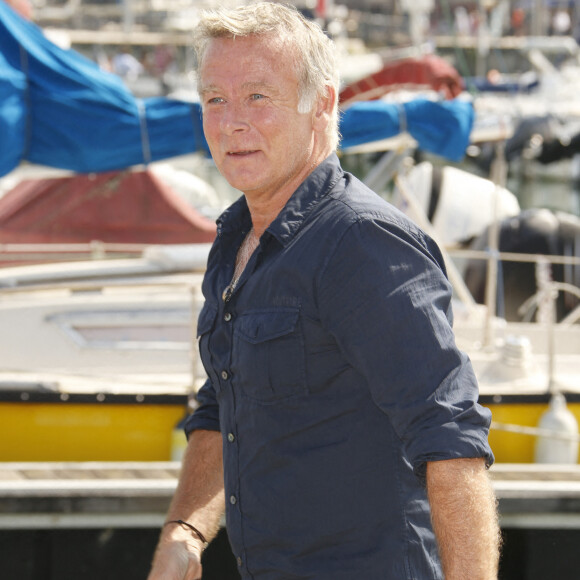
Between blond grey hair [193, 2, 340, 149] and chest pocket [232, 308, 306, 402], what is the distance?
372mm

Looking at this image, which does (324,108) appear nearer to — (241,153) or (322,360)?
(241,153)

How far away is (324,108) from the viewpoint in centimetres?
152

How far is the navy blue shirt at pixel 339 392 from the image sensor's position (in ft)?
4.17

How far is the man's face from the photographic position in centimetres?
145

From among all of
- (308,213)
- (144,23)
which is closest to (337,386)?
(308,213)

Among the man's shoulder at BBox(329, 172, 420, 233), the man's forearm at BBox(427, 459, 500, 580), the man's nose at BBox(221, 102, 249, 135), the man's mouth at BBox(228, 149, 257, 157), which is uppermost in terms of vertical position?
the man's nose at BBox(221, 102, 249, 135)

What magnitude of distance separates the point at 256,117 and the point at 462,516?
741 mm

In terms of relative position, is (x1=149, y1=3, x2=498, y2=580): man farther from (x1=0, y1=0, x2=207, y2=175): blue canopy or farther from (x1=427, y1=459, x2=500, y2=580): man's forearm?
(x1=0, y1=0, x2=207, y2=175): blue canopy

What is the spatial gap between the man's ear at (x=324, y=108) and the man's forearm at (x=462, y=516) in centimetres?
63

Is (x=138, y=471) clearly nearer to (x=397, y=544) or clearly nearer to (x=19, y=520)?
(x=19, y=520)

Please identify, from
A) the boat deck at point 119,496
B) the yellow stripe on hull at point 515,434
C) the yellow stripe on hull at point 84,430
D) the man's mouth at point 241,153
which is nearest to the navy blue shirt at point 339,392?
the man's mouth at point 241,153

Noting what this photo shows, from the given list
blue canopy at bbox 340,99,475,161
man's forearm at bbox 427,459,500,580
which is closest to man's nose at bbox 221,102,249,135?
man's forearm at bbox 427,459,500,580

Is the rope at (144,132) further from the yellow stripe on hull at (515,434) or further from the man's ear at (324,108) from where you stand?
the man's ear at (324,108)

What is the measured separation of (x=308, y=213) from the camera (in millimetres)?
1443
